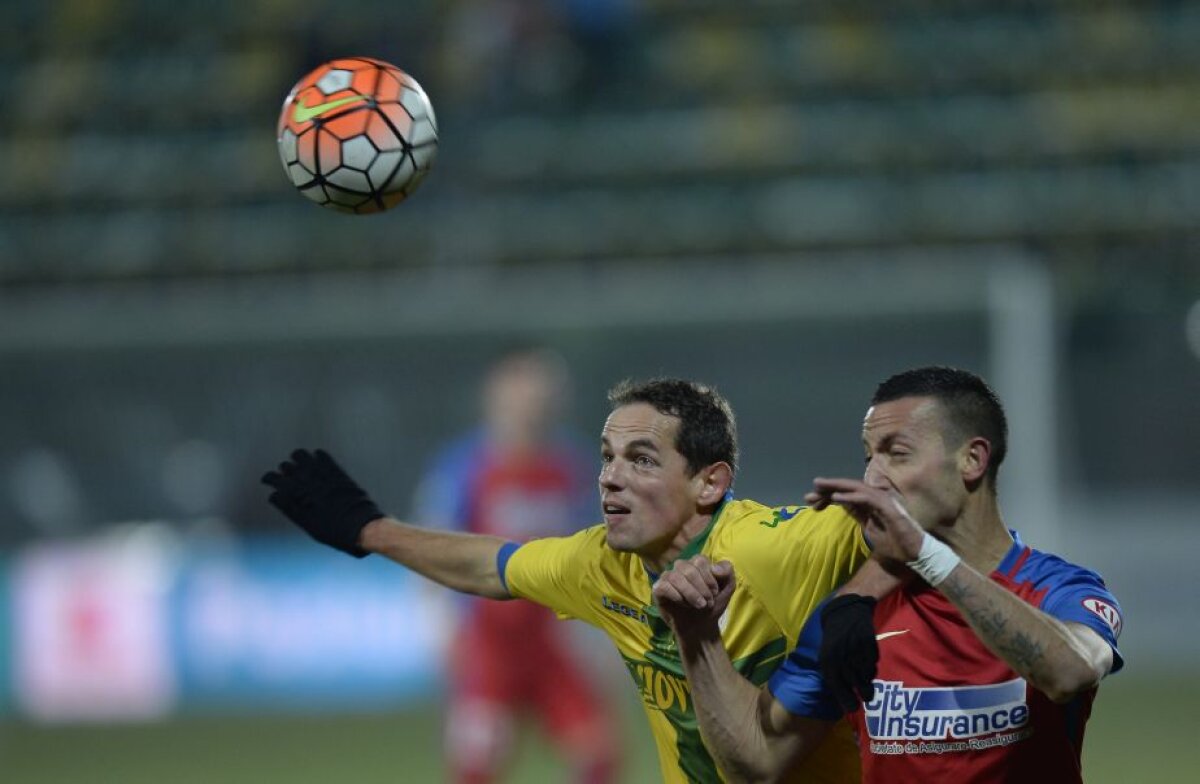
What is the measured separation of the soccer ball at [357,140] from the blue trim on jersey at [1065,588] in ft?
7.63

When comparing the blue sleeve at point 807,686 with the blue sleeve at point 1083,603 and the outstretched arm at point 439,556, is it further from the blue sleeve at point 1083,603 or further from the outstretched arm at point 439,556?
the outstretched arm at point 439,556

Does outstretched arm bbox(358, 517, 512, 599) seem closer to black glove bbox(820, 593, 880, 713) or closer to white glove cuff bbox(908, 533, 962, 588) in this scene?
black glove bbox(820, 593, 880, 713)

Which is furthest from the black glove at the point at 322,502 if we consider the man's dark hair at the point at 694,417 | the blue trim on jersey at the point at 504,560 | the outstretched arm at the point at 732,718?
the outstretched arm at the point at 732,718

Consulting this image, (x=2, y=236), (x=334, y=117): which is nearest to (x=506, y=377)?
(x=334, y=117)

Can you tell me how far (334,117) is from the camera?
5609mm

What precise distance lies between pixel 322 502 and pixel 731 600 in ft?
4.32

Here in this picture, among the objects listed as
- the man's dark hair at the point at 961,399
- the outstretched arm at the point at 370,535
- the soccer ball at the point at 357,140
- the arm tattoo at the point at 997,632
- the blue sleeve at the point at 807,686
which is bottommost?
the blue sleeve at the point at 807,686

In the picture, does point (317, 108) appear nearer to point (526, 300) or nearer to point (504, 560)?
point (504, 560)

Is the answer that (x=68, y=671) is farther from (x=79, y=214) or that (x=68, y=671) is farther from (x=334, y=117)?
(x=334, y=117)

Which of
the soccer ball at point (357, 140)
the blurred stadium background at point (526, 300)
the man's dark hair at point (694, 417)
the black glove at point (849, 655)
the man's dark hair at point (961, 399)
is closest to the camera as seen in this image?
the black glove at point (849, 655)

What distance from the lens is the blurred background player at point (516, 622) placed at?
8438 mm

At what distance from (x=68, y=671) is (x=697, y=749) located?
952 centimetres

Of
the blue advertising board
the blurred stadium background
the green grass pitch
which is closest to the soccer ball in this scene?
the green grass pitch

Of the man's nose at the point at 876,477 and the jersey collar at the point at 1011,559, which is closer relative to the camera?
the man's nose at the point at 876,477
